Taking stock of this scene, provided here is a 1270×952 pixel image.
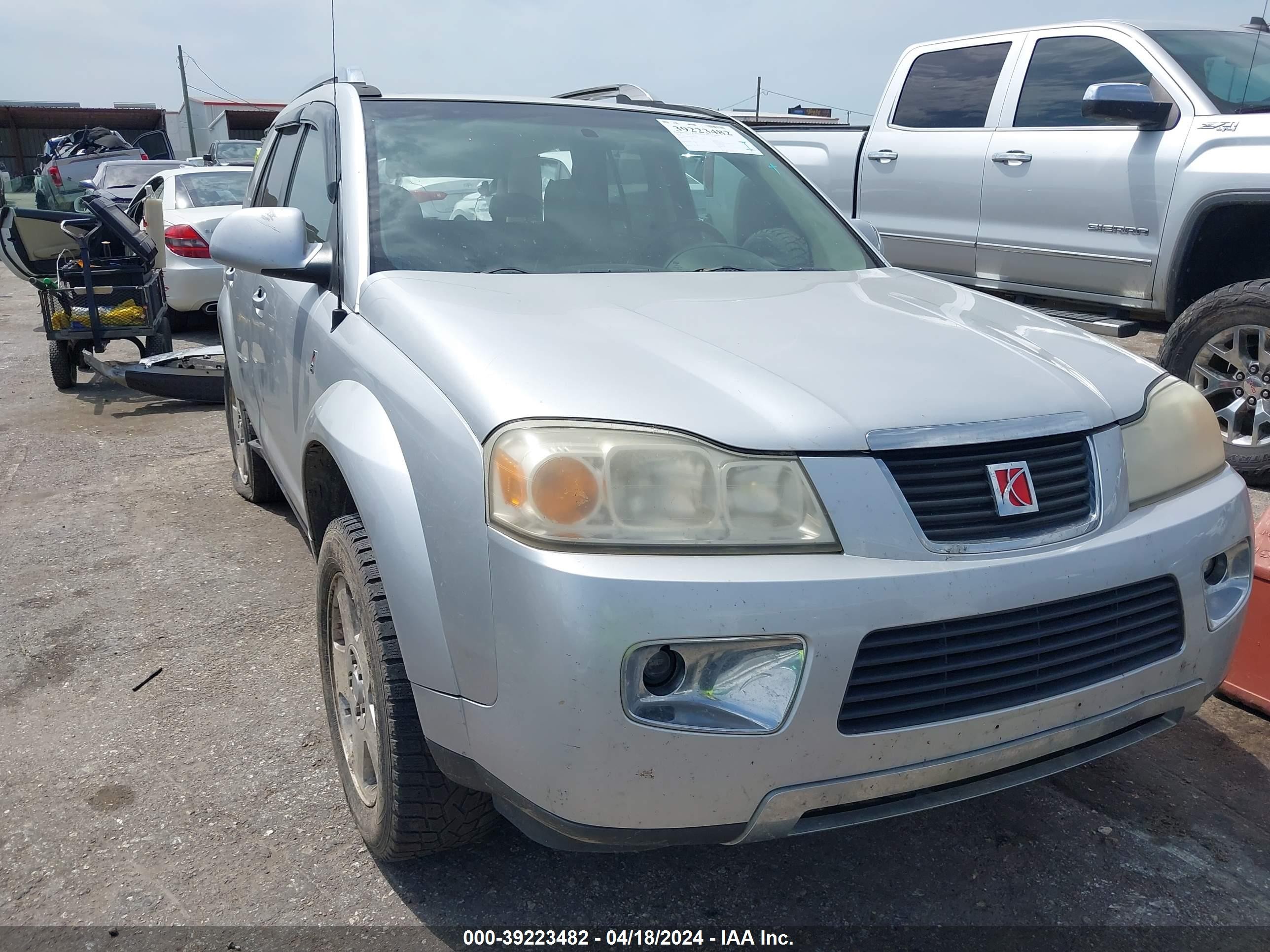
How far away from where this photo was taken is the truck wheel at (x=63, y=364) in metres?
7.68

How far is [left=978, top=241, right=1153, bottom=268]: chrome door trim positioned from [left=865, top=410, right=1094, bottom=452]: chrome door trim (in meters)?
3.68

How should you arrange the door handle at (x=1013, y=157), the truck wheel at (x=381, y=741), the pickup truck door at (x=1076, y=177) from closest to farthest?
the truck wheel at (x=381, y=741) < the pickup truck door at (x=1076, y=177) < the door handle at (x=1013, y=157)

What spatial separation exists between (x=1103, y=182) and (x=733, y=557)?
14.7 ft

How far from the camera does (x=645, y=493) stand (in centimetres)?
181

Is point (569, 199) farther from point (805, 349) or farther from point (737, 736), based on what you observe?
point (737, 736)

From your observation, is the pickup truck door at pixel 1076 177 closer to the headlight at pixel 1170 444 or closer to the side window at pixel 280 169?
the headlight at pixel 1170 444

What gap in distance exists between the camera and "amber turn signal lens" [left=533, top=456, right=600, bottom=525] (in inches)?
70.2

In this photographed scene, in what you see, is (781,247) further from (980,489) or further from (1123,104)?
(1123,104)

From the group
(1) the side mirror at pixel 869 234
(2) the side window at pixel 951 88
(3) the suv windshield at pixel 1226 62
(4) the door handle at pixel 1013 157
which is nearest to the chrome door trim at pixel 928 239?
(4) the door handle at pixel 1013 157

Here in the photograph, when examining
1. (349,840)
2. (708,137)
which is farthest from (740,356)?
(708,137)

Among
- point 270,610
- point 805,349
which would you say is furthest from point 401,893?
point 270,610

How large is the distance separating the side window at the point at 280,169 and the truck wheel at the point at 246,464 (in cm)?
92

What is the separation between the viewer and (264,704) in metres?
3.18

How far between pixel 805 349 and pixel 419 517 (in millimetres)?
863
